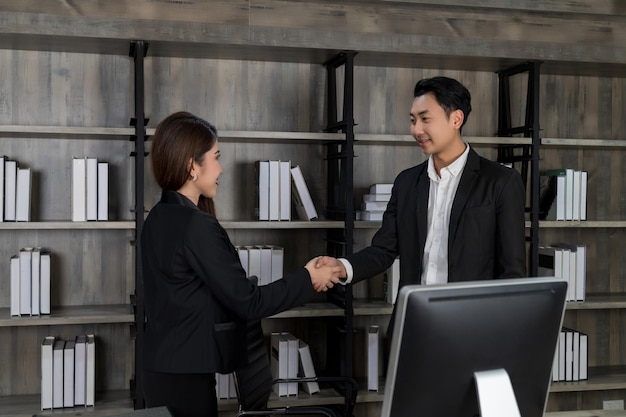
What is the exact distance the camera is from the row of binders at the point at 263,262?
12.3 ft

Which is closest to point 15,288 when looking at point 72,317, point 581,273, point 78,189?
point 72,317

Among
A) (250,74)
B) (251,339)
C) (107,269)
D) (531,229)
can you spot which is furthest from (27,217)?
(531,229)

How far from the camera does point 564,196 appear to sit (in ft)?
13.5

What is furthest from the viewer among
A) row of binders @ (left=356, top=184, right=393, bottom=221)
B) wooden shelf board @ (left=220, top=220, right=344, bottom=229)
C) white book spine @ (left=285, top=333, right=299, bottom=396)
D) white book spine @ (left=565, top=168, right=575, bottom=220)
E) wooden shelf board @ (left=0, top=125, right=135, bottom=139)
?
white book spine @ (left=565, top=168, right=575, bottom=220)

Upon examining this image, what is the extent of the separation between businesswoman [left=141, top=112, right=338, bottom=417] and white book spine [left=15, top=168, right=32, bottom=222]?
4.68 feet

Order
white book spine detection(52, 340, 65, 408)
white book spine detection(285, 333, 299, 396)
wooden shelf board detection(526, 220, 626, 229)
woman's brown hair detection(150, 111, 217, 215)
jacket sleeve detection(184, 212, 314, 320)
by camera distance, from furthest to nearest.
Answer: wooden shelf board detection(526, 220, 626, 229), white book spine detection(285, 333, 299, 396), white book spine detection(52, 340, 65, 408), woman's brown hair detection(150, 111, 217, 215), jacket sleeve detection(184, 212, 314, 320)

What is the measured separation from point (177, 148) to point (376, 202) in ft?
5.86

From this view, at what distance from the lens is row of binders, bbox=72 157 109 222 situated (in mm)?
3537

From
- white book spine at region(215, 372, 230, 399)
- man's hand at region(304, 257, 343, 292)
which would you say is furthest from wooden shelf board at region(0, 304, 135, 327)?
man's hand at region(304, 257, 343, 292)

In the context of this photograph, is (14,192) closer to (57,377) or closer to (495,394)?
(57,377)

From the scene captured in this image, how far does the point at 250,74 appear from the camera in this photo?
4020 mm

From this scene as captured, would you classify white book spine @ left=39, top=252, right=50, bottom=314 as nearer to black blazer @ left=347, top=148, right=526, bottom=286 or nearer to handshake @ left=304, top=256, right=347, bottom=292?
handshake @ left=304, top=256, right=347, bottom=292

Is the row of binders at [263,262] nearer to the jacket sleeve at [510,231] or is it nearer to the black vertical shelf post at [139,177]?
the black vertical shelf post at [139,177]

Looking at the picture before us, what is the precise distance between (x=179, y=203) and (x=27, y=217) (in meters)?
1.55
